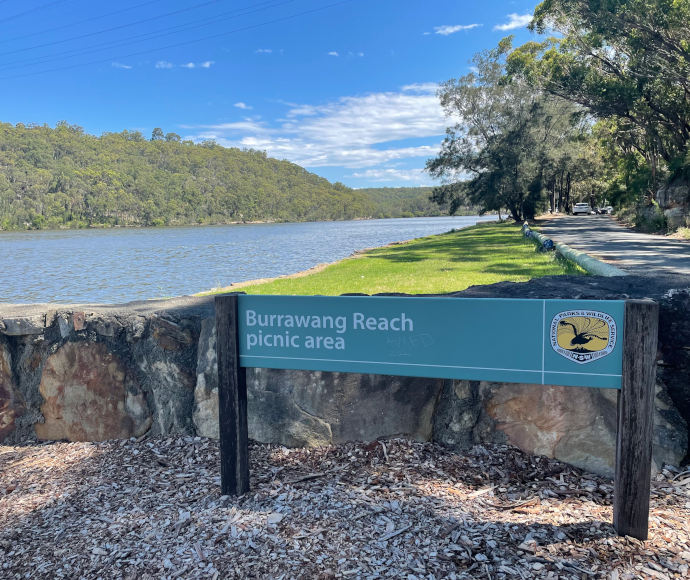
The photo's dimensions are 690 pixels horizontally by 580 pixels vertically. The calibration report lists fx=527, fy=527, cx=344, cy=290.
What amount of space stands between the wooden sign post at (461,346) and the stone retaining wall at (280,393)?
176 millimetres

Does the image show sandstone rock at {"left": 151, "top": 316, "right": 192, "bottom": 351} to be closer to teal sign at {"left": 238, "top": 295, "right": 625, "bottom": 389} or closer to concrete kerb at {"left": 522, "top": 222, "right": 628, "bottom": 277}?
teal sign at {"left": 238, "top": 295, "right": 625, "bottom": 389}

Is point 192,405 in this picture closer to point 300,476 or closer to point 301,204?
point 300,476

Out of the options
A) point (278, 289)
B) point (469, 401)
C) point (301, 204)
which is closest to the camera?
point (469, 401)

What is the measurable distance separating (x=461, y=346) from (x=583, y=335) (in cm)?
60

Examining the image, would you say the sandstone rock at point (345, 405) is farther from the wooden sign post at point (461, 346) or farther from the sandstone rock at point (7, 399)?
the sandstone rock at point (7, 399)

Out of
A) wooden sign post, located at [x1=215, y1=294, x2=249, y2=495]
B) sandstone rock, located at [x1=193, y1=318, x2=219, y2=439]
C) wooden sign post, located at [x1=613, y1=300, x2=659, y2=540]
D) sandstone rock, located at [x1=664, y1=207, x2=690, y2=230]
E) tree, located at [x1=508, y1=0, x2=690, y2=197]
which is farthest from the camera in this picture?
sandstone rock, located at [x1=664, y1=207, x2=690, y2=230]

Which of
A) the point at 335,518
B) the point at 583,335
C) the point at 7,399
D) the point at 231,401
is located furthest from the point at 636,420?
the point at 7,399

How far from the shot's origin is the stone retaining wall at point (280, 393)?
333cm

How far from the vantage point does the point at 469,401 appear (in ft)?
11.8

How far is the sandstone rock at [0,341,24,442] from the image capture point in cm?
438

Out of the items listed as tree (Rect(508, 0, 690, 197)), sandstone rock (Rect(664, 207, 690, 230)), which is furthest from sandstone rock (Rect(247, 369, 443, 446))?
sandstone rock (Rect(664, 207, 690, 230))

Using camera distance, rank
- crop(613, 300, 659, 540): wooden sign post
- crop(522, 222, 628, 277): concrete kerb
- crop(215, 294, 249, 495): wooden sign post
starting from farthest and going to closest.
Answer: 1. crop(522, 222, 628, 277): concrete kerb
2. crop(215, 294, 249, 495): wooden sign post
3. crop(613, 300, 659, 540): wooden sign post

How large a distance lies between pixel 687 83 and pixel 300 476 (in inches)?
948

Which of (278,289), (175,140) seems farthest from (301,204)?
(278,289)
